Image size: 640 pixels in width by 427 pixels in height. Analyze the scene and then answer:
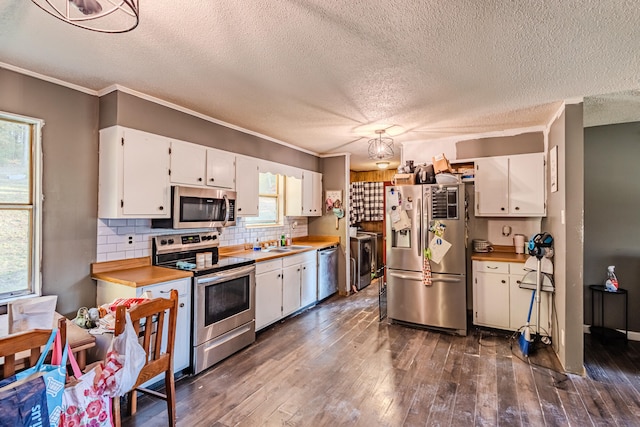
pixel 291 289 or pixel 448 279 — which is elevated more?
pixel 448 279

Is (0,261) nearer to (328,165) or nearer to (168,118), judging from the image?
(168,118)

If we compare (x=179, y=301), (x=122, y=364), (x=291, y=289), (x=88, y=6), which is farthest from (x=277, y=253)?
(x=88, y=6)

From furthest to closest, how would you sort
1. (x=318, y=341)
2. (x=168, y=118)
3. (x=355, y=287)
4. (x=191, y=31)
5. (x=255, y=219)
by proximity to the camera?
(x=355, y=287) < (x=255, y=219) < (x=318, y=341) < (x=168, y=118) < (x=191, y=31)

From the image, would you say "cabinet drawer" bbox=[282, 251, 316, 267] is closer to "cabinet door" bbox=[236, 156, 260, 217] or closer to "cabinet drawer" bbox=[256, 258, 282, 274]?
"cabinet drawer" bbox=[256, 258, 282, 274]

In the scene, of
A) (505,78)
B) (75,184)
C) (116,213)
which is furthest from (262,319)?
(505,78)

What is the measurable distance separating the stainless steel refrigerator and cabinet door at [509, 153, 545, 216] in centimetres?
69

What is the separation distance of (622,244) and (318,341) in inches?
137

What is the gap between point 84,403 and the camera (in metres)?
1.43

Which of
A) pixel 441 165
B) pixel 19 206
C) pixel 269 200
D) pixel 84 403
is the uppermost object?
pixel 441 165

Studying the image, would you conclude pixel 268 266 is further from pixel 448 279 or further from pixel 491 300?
pixel 491 300

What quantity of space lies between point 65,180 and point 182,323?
147 cm

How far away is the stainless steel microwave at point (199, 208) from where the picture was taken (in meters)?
2.95

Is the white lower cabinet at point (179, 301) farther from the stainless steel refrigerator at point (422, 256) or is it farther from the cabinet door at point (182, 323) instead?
the stainless steel refrigerator at point (422, 256)

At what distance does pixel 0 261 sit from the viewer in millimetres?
2248
